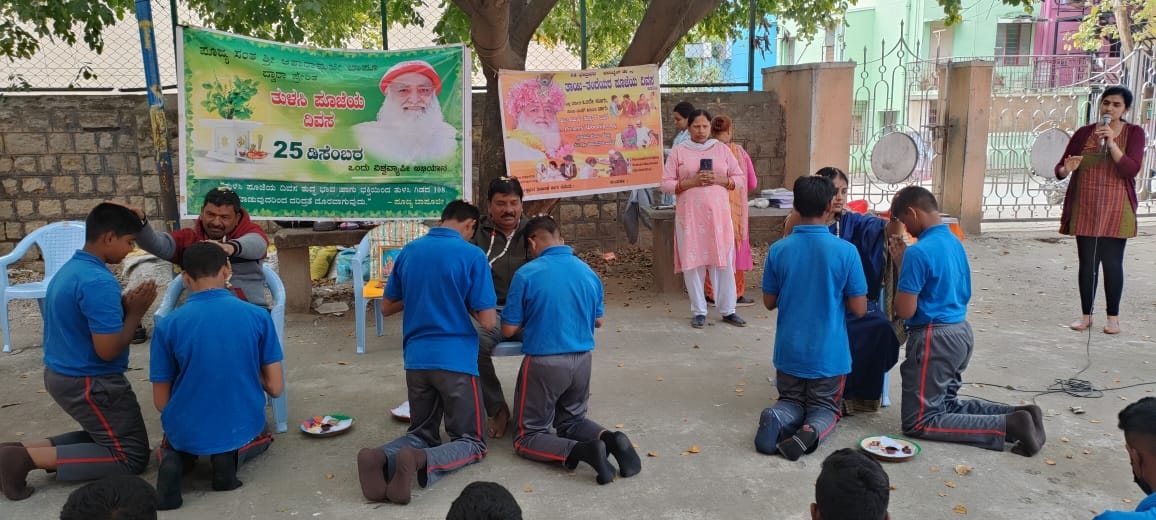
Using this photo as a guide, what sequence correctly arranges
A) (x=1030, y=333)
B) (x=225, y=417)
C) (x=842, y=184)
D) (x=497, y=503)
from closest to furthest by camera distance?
(x=497, y=503)
(x=225, y=417)
(x=842, y=184)
(x=1030, y=333)

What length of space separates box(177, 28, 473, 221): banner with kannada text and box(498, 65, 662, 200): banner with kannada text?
1.70 ft

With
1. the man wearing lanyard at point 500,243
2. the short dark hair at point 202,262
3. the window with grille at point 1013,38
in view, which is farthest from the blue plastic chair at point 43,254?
the window with grille at point 1013,38

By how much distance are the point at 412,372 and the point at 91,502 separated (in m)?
1.91

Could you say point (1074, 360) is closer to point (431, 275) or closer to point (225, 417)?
point (431, 275)

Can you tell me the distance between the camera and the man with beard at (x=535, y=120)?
277 inches

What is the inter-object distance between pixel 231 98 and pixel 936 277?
5201 millimetres

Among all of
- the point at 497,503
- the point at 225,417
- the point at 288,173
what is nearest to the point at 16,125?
the point at 288,173

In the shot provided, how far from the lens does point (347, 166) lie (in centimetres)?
669

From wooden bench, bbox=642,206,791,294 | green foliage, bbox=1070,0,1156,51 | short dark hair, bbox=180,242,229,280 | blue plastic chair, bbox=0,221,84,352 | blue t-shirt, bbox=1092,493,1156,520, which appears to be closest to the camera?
blue t-shirt, bbox=1092,493,1156,520

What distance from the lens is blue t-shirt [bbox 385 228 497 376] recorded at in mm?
3803

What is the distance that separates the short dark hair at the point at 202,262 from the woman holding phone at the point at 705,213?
3893mm

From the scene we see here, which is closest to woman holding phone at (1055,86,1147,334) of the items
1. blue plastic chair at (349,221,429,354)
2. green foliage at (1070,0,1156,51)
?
blue plastic chair at (349,221,429,354)

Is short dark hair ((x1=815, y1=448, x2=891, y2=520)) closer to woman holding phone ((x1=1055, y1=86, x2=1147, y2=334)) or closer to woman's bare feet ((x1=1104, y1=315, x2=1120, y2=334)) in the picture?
woman holding phone ((x1=1055, y1=86, x2=1147, y2=334))

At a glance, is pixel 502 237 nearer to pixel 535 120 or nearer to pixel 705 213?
pixel 705 213
